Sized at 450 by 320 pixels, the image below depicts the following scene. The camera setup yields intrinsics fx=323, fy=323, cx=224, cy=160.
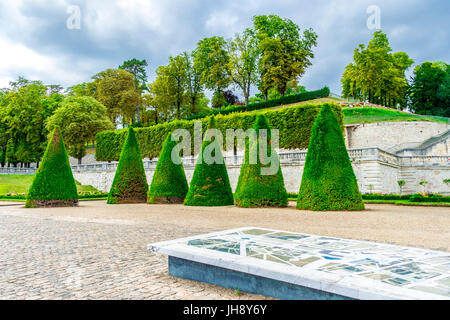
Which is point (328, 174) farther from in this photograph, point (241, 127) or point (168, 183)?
point (241, 127)

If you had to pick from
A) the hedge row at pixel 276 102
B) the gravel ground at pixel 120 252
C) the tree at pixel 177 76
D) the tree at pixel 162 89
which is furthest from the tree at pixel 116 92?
the gravel ground at pixel 120 252

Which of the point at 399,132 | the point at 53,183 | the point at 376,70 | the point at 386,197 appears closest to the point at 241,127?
the point at 386,197

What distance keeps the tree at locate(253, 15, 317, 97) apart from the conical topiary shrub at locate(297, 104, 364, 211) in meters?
35.2

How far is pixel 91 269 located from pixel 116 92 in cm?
5211

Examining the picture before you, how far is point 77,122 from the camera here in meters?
41.4

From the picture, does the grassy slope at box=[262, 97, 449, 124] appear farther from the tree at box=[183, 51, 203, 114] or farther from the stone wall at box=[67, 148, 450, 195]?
the tree at box=[183, 51, 203, 114]

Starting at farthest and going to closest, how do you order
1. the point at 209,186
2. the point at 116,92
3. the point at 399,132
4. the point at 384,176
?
1. the point at 116,92
2. the point at 399,132
3. the point at 384,176
4. the point at 209,186

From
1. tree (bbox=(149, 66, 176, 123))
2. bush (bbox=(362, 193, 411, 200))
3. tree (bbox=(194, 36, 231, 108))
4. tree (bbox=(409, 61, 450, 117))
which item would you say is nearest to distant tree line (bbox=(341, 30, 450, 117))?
tree (bbox=(409, 61, 450, 117))

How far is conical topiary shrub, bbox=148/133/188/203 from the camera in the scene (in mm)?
18938

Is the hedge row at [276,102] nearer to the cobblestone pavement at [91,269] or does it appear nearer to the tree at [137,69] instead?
the tree at [137,69]

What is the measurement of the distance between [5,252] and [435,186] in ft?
91.6

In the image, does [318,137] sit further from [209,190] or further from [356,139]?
[356,139]

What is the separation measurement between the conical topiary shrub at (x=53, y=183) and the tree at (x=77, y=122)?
77.4ft

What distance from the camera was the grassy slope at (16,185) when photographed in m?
30.2
